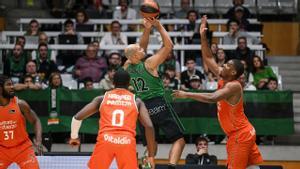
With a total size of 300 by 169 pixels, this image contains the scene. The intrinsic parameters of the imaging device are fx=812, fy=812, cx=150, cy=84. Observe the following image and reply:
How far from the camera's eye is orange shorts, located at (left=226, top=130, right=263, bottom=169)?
10.9 meters

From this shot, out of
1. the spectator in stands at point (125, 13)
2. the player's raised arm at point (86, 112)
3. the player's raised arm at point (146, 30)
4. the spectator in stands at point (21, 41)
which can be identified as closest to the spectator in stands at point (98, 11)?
the spectator in stands at point (125, 13)

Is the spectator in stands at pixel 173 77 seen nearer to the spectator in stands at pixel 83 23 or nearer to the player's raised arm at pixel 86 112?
the spectator in stands at pixel 83 23

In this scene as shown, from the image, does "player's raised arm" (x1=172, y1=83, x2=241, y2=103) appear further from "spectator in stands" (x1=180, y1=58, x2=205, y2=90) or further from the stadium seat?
the stadium seat

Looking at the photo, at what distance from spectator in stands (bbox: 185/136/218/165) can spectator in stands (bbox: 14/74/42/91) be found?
10.7 feet

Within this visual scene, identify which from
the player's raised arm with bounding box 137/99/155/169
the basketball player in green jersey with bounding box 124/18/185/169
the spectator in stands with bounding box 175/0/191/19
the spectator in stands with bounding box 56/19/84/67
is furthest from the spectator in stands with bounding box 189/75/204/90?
the player's raised arm with bounding box 137/99/155/169

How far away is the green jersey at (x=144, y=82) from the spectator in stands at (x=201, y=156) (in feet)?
7.99

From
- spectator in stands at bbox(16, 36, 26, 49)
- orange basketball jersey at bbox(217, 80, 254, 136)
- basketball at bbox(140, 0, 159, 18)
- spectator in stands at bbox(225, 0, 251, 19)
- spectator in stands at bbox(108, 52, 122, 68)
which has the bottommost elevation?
orange basketball jersey at bbox(217, 80, 254, 136)

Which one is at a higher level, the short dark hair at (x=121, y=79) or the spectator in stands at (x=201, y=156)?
the short dark hair at (x=121, y=79)

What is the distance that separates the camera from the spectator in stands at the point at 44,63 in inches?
638

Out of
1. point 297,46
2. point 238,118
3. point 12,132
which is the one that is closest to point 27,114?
point 12,132

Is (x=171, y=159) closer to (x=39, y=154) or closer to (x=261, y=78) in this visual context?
(x=39, y=154)

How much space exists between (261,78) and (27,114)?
635 centimetres

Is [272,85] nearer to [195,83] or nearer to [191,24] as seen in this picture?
[195,83]

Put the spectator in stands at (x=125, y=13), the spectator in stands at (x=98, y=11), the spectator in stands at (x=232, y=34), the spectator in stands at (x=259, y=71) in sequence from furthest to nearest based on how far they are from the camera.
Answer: the spectator in stands at (x=98, y=11)
the spectator in stands at (x=125, y=13)
the spectator in stands at (x=232, y=34)
the spectator in stands at (x=259, y=71)
